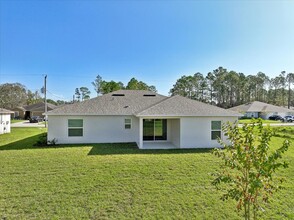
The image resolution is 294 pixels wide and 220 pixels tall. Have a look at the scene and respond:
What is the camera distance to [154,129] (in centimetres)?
1575

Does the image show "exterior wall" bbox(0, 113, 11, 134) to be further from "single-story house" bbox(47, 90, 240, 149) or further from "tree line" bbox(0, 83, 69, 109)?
"tree line" bbox(0, 83, 69, 109)

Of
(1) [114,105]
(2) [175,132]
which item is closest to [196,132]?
(2) [175,132]

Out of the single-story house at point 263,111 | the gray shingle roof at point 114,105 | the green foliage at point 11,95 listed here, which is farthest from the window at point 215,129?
the green foliage at point 11,95

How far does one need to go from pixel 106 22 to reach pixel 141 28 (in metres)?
3.24

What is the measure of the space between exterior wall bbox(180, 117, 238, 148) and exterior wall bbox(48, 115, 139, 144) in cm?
385

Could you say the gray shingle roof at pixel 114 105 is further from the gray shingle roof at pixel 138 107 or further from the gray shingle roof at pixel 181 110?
the gray shingle roof at pixel 181 110

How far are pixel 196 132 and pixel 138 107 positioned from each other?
5.86 metres

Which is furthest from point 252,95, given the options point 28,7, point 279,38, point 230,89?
point 28,7

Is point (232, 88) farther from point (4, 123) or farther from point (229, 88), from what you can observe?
point (4, 123)

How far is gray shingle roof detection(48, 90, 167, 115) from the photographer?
49.0 ft

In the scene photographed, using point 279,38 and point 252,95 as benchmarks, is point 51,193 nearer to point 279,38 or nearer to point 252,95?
point 279,38

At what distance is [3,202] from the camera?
18.7ft

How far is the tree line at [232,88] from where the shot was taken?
69875 mm

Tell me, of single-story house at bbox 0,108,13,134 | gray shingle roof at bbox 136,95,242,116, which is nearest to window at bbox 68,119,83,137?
gray shingle roof at bbox 136,95,242,116
